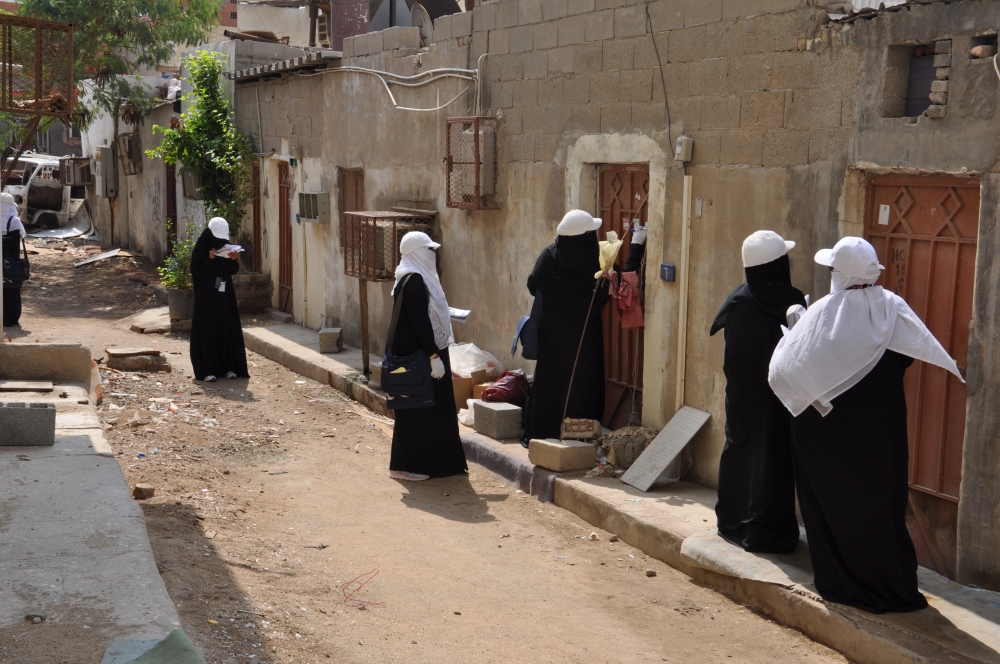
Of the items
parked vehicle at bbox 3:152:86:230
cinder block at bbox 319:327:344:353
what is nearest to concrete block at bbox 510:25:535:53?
cinder block at bbox 319:327:344:353

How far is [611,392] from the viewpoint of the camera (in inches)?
297

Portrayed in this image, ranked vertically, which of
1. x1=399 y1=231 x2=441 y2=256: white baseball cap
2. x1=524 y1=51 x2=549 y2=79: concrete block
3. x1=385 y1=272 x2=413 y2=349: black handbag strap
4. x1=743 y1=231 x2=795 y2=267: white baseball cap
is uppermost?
x1=524 y1=51 x2=549 y2=79: concrete block

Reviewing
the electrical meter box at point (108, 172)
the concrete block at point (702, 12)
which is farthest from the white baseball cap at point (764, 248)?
the electrical meter box at point (108, 172)

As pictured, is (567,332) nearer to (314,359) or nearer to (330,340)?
(314,359)

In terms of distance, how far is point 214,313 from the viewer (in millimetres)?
10086

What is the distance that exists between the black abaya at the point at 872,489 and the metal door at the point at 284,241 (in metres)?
10.1

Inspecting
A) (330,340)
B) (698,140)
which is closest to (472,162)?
(698,140)

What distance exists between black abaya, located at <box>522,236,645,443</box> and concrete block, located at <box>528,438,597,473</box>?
0.43 m

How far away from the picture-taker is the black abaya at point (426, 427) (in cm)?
680

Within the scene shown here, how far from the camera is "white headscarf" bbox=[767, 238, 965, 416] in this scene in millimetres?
4137

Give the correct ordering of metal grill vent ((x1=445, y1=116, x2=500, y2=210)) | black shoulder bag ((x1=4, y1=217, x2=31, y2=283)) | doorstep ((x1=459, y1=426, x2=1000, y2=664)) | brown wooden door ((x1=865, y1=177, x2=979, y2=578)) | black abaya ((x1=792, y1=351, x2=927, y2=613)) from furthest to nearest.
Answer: black shoulder bag ((x1=4, y1=217, x2=31, y2=283))
metal grill vent ((x1=445, y1=116, x2=500, y2=210))
brown wooden door ((x1=865, y1=177, x2=979, y2=578))
black abaya ((x1=792, y1=351, x2=927, y2=613))
doorstep ((x1=459, y1=426, x2=1000, y2=664))

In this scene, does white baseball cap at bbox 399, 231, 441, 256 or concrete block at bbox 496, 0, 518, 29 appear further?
concrete block at bbox 496, 0, 518, 29

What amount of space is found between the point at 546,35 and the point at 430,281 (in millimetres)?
2251

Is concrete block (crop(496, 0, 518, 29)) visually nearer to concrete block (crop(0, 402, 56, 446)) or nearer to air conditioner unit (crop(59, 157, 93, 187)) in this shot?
concrete block (crop(0, 402, 56, 446))
